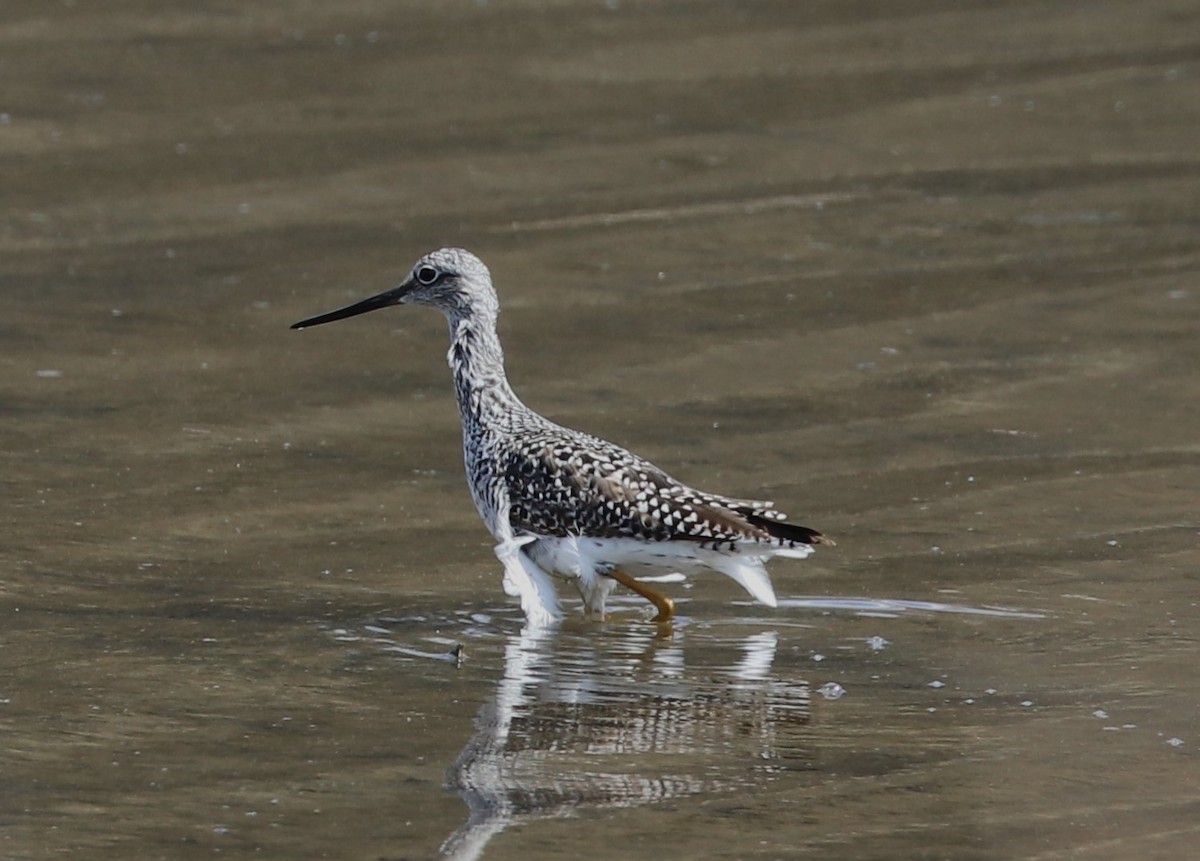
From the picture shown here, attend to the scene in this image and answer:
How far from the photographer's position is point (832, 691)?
577cm

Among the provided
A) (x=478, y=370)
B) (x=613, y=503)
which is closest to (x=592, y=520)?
(x=613, y=503)

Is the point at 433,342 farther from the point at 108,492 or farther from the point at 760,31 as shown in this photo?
the point at 760,31

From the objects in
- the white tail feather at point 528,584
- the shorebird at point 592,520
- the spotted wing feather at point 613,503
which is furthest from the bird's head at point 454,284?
the white tail feather at point 528,584

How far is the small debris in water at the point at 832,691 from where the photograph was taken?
5.74m

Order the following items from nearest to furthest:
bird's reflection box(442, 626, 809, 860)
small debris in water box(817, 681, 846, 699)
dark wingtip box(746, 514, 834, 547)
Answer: bird's reflection box(442, 626, 809, 860)
small debris in water box(817, 681, 846, 699)
dark wingtip box(746, 514, 834, 547)

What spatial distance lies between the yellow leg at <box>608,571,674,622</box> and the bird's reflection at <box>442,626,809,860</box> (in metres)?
0.10

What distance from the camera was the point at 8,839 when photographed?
185 inches

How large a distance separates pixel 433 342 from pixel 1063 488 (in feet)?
9.40

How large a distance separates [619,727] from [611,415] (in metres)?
2.86

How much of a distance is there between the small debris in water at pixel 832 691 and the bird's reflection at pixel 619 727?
4cm

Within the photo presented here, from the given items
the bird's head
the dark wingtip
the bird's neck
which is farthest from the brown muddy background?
the bird's head

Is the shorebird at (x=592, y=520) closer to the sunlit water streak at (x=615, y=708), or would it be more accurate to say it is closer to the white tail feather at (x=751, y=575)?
the white tail feather at (x=751, y=575)

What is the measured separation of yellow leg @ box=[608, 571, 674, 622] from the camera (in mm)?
6496

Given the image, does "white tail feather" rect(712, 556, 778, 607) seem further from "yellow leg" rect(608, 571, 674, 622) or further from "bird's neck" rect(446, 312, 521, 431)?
"bird's neck" rect(446, 312, 521, 431)
